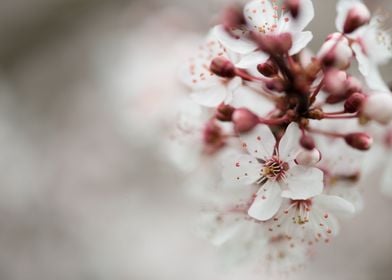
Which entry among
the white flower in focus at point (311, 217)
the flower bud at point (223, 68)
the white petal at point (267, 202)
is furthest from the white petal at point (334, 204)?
the flower bud at point (223, 68)

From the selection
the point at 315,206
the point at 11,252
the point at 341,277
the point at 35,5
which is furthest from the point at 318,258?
the point at 35,5

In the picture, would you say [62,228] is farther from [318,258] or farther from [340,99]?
[340,99]

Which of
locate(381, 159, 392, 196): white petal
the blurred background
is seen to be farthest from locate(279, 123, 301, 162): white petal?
the blurred background

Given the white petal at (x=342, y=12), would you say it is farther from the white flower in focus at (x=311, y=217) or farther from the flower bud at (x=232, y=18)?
the white flower in focus at (x=311, y=217)

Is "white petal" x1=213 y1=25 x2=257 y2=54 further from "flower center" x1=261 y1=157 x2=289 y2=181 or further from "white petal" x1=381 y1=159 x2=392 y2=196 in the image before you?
"white petal" x1=381 y1=159 x2=392 y2=196

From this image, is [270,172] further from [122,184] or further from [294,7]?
[122,184]

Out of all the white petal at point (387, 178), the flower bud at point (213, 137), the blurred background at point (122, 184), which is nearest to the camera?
the flower bud at point (213, 137)
